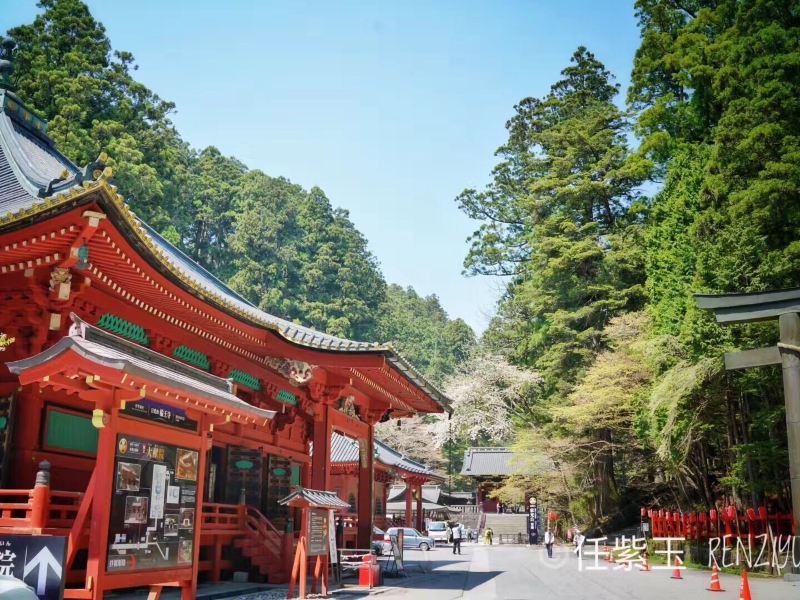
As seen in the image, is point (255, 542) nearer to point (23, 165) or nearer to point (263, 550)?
point (263, 550)

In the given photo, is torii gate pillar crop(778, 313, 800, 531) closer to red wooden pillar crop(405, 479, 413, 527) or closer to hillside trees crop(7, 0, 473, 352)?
red wooden pillar crop(405, 479, 413, 527)

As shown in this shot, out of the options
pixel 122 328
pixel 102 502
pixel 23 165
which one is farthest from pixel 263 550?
pixel 23 165

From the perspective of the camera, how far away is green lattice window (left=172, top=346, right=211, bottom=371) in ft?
44.0

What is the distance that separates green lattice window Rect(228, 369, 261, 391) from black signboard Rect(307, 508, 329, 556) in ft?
12.0

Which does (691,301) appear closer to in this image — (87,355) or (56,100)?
(87,355)

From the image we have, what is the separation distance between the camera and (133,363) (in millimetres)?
7387

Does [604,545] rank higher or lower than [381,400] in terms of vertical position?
lower

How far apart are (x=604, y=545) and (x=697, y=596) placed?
60.0 ft

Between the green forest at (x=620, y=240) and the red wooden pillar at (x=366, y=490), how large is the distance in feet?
29.7

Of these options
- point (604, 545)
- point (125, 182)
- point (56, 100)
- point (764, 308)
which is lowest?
point (604, 545)

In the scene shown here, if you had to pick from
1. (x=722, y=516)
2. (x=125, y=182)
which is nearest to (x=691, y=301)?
(x=722, y=516)

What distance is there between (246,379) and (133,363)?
343 inches

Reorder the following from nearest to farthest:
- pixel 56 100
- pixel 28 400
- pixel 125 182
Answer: pixel 28 400 < pixel 56 100 < pixel 125 182

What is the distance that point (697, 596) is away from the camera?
13.5 meters
